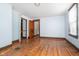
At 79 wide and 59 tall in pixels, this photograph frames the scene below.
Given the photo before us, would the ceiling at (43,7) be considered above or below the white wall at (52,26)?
above

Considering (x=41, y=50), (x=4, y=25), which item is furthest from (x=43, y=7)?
(x=41, y=50)

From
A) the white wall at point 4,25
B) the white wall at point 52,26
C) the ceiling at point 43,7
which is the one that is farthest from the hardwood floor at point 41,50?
the white wall at point 52,26

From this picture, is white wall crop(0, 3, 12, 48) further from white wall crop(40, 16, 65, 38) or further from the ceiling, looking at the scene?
white wall crop(40, 16, 65, 38)

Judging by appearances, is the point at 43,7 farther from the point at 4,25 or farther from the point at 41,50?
the point at 41,50

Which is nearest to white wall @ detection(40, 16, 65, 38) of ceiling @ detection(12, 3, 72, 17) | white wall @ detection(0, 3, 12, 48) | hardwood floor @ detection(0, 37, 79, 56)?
ceiling @ detection(12, 3, 72, 17)

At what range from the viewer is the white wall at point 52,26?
970 centimetres

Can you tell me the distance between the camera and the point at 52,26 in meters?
9.98

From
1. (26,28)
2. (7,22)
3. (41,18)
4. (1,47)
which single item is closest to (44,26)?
(41,18)

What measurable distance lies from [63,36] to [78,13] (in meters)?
5.35

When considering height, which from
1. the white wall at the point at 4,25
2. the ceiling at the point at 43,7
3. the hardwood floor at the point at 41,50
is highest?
the ceiling at the point at 43,7

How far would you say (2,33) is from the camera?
463 cm

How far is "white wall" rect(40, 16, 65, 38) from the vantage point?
9.70m

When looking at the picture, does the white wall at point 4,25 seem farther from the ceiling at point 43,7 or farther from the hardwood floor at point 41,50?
the ceiling at point 43,7

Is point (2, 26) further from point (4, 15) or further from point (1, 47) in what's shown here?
point (1, 47)
